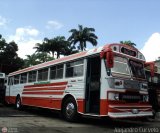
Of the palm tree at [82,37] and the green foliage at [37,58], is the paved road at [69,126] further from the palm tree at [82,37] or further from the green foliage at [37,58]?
the green foliage at [37,58]

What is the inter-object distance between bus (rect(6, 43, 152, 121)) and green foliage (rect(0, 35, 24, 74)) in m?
41.1

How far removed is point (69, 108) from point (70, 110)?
10cm

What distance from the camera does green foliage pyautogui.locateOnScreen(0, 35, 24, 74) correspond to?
54291 millimetres

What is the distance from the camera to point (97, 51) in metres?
11.6

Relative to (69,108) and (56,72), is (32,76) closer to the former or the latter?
(56,72)

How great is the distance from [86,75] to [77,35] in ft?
144

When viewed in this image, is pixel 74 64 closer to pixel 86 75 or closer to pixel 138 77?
pixel 86 75

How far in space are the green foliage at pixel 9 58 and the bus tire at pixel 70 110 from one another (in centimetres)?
4231

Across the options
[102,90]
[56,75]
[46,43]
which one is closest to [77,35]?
[46,43]

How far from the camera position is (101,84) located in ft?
36.2

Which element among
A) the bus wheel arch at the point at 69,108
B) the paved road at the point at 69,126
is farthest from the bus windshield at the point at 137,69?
the bus wheel arch at the point at 69,108

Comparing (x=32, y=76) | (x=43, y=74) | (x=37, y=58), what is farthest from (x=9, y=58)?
(x=43, y=74)

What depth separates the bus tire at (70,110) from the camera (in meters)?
12.3

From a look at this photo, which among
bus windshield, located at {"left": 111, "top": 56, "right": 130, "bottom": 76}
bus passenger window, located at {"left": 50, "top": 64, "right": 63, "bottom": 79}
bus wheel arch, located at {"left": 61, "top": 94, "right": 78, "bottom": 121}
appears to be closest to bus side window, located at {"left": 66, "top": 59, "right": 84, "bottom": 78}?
bus passenger window, located at {"left": 50, "top": 64, "right": 63, "bottom": 79}
